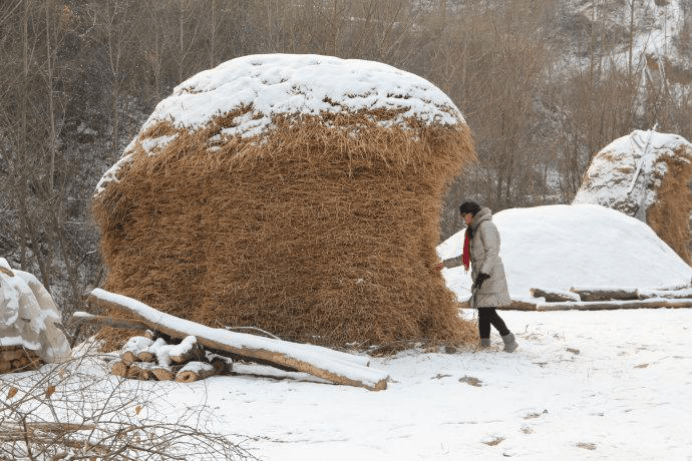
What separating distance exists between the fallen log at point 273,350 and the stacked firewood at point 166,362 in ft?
0.50

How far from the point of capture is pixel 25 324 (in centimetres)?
713

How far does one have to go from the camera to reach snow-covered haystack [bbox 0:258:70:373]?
6895 millimetres

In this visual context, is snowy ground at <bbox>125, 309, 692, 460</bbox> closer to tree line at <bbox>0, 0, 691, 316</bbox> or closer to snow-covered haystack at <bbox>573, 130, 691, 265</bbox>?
tree line at <bbox>0, 0, 691, 316</bbox>

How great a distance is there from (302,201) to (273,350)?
178 centimetres

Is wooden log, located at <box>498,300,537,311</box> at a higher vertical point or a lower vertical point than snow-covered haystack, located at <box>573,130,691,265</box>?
lower

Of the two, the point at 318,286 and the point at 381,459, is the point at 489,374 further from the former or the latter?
the point at 381,459

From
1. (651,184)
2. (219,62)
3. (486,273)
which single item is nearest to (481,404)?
(486,273)

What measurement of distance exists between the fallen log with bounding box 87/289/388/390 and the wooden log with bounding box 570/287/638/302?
312 inches

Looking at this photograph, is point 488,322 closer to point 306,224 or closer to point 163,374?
point 306,224

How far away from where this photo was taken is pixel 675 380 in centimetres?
661

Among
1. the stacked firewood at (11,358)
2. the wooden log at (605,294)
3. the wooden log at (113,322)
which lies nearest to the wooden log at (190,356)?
the wooden log at (113,322)

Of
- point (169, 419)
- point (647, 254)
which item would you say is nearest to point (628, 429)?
point (169, 419)

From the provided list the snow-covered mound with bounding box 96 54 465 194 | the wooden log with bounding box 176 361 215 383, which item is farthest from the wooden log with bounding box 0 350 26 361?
the snow-covered mound with bounding box 96 54 465 194

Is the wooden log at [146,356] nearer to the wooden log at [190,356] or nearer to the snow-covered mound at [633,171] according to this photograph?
the wooden log at [190,356]
